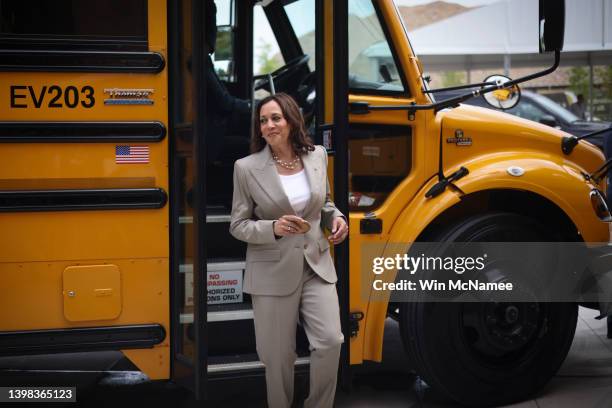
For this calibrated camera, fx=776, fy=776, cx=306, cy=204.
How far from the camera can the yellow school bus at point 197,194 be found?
323cm

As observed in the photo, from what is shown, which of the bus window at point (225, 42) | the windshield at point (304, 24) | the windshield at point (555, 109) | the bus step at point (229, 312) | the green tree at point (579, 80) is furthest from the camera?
the green tree at point (579, 80)

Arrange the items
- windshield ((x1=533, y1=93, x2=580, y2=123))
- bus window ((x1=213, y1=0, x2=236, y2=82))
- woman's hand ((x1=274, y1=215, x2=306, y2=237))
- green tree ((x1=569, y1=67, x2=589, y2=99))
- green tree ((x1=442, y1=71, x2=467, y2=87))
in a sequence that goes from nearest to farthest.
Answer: woman's hand ((x1=274, y1=215, x2=306, y2=237)) < bus window ((x1=213, y1=0, x2=236, y2=82)) < windshield ((x1=533, y1=93, x2=580, y2=123)) < green tree ((x1=569, y1=67, x2=589, y2=99)) < green tree ((x1=442, y1=71, x2=467, y2=87))

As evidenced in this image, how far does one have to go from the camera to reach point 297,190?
3.28 meters

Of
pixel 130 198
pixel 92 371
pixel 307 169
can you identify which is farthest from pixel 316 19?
pixel 92 371

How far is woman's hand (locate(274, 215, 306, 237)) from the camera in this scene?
303 cm

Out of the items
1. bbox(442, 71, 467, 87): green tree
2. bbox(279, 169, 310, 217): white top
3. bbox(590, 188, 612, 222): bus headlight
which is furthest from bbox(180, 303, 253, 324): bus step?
bbox(442, 71, 467, 87): green tree

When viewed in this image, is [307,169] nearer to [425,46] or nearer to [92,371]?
[92,371]

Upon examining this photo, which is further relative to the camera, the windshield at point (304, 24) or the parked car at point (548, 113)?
the parked car at point (548, 113)

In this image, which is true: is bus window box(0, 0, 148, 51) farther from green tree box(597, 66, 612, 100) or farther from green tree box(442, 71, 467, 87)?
green tree box(442, 71, 467, 87)

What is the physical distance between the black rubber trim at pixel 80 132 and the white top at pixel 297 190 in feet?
1.89

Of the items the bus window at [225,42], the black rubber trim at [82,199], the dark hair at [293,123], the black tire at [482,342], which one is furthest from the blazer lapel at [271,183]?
the bus window at [225,42]

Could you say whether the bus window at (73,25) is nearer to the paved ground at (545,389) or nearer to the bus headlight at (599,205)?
the paved ground at (545,389)

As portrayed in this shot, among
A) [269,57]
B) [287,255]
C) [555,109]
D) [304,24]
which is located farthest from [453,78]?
[287,255]

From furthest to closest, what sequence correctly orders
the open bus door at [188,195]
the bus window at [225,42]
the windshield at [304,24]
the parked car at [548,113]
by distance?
the parked car at [548,113], the bus window at [225,42], the windshield at [304,24], the open bus door at [188,195]
